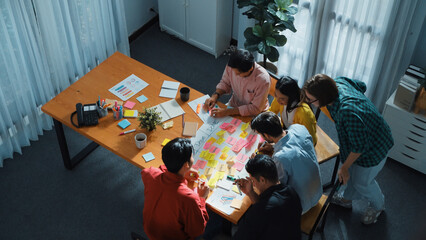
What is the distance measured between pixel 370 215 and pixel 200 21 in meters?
3.08

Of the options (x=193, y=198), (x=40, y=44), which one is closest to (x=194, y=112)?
(x=193, y=198)

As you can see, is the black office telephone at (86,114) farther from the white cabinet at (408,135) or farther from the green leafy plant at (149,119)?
the white cabinet at (408,135)

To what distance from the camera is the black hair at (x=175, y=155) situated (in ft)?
8.98

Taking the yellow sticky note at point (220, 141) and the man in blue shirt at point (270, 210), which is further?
the yellow sticky note at point (220, 141)

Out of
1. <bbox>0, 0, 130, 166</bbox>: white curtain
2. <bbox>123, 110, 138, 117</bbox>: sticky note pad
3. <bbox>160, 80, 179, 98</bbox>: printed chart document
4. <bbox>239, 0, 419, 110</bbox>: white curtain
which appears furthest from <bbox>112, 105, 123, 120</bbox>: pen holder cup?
<bbox>239, 0, 419, 110</bbox>: white curtain

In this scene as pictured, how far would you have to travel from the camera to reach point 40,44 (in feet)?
14.0

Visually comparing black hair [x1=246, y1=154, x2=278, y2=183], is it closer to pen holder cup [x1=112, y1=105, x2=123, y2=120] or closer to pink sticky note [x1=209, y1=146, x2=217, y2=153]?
pink sticky note [x1=209, y1=146, x2=217, y2=153]

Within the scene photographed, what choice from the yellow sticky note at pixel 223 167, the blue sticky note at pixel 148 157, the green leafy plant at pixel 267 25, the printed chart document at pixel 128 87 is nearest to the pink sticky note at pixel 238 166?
the yellow sticky note at pixel 223 167

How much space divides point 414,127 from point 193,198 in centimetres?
250

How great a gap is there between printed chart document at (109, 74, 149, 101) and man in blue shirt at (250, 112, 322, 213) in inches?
51.6

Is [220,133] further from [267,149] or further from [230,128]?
[267,149]

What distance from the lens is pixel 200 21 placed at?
5.48m

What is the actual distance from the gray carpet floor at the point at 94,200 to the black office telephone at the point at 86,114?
88 centimetres

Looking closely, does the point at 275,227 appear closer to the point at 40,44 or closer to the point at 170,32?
the point at 40,44
